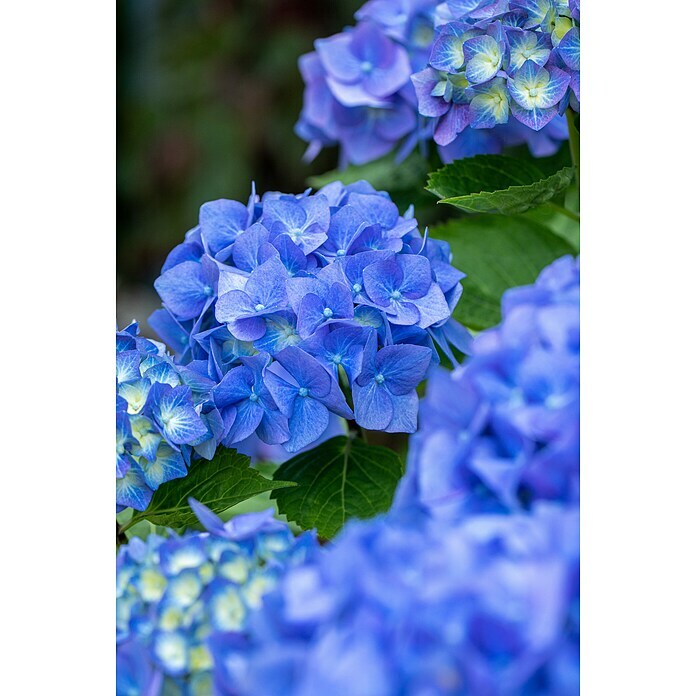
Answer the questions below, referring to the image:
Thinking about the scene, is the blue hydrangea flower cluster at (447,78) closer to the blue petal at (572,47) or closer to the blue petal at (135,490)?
the blue petal at (572,47)

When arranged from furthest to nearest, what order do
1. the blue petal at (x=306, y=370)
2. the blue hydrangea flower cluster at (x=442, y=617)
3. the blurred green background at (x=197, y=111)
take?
1. the blurred green background at (x=197, y=111)
2. the blue petal at (x=306, y=370)
3. the blue hydrangea flower cluster at (x=442, y=617)

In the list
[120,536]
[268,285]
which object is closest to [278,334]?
[268,285]

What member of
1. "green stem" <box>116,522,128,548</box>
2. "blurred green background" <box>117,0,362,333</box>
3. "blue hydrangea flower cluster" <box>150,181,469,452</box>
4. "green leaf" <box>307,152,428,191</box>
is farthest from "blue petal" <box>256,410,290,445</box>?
"green leaf" <box>307,152,428,191</box>

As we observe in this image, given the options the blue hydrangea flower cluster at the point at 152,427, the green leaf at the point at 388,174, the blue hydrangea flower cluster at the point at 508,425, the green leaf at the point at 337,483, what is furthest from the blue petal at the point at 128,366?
the green leaf at the point at 388,174

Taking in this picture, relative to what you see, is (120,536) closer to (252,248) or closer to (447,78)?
(252,248)

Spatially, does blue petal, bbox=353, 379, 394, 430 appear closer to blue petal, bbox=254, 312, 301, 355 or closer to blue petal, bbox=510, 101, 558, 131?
blue petal, bbox=254, 312, 301, 355

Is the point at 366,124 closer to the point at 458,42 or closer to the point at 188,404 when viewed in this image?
the point at 458,42
